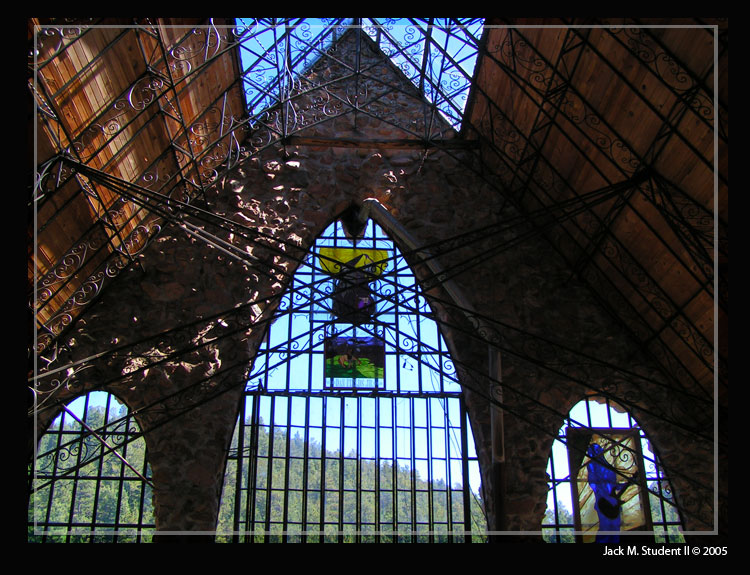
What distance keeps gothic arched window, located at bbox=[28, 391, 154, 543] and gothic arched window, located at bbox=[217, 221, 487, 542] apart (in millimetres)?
1324

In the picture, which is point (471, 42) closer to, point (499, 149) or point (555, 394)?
point (499, 149)

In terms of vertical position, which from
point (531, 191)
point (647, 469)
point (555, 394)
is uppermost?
point (531, 191)

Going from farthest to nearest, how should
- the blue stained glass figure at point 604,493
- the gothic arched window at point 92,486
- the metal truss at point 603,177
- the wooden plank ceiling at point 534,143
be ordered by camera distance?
the blue stained glass figure at point 604,493 → the gothic arched window at point 92,486 → the metal truss at point 603,177 → the wooden plank ceiling at point 534,143

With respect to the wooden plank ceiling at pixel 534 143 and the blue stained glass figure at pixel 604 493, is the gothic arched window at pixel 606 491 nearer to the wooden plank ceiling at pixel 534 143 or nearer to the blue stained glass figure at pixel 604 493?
the blue stained glass figure at pixel 604 493

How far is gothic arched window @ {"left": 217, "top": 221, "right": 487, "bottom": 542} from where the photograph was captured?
457 inches

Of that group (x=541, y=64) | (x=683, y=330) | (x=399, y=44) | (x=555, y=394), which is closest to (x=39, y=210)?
(x=399, y=44)

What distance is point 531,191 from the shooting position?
13.0m

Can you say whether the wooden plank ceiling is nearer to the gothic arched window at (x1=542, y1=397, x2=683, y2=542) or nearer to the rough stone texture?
the rough stone texture

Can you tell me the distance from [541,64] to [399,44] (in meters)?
2.78

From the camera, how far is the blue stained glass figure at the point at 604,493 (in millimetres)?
11602

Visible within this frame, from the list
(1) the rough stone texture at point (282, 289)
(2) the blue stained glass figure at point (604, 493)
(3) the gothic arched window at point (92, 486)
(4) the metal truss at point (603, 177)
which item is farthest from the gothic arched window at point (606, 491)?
Answer: (3) the gothic arched window at point (92, 486)

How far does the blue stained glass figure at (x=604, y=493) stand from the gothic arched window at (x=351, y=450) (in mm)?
1771

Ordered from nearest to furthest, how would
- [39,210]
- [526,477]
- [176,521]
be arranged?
[39,210] < [176,521] < [526,477]

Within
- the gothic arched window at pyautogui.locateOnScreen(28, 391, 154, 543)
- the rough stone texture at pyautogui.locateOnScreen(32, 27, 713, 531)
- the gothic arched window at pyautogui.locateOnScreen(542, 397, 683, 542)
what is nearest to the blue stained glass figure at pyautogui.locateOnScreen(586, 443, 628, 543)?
the gothic arched window at pyautogui.locateOnScreen(542, 397, 683, 542)
